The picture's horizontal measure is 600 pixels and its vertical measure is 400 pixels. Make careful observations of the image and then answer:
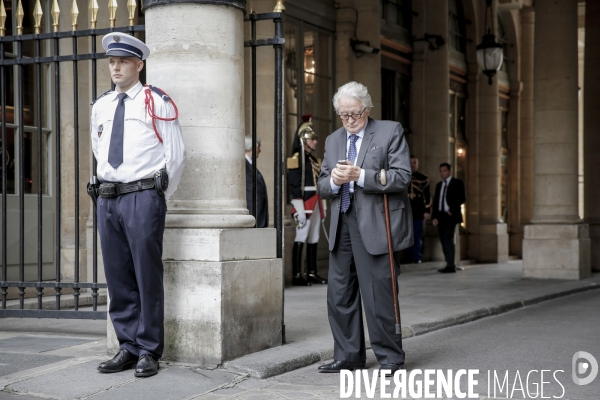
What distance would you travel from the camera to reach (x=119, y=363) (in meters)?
5.98

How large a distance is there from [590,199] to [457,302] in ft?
25.7

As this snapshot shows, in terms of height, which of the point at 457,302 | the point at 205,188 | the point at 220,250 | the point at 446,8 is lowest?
the point at 457,302

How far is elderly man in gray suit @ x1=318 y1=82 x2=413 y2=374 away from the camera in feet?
20.2

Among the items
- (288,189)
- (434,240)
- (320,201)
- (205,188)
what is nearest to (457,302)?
(320,201)

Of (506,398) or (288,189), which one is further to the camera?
(288,189)

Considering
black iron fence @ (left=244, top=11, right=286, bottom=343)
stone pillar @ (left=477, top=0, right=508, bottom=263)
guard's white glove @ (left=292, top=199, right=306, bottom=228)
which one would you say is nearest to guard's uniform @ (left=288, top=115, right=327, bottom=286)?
guard's white glove @ (left=292, top=199, right=306, bottom=228)

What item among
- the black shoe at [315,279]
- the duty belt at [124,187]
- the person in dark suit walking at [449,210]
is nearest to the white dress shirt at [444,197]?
the person in dark suit walking at [449,210]

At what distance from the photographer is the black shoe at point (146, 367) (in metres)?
5.87

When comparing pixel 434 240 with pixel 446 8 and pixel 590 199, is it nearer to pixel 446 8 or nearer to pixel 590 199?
pixel 590 199

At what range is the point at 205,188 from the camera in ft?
21.3

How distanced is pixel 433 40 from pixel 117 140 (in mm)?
12677

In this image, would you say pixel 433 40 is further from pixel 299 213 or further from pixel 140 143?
pixel 140 143

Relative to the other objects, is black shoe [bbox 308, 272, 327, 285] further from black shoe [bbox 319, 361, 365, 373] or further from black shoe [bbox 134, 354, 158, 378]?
black shoe [bbox 134, 354, 158, 378]

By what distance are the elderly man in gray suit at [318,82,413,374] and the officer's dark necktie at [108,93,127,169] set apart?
1387 millimetres
